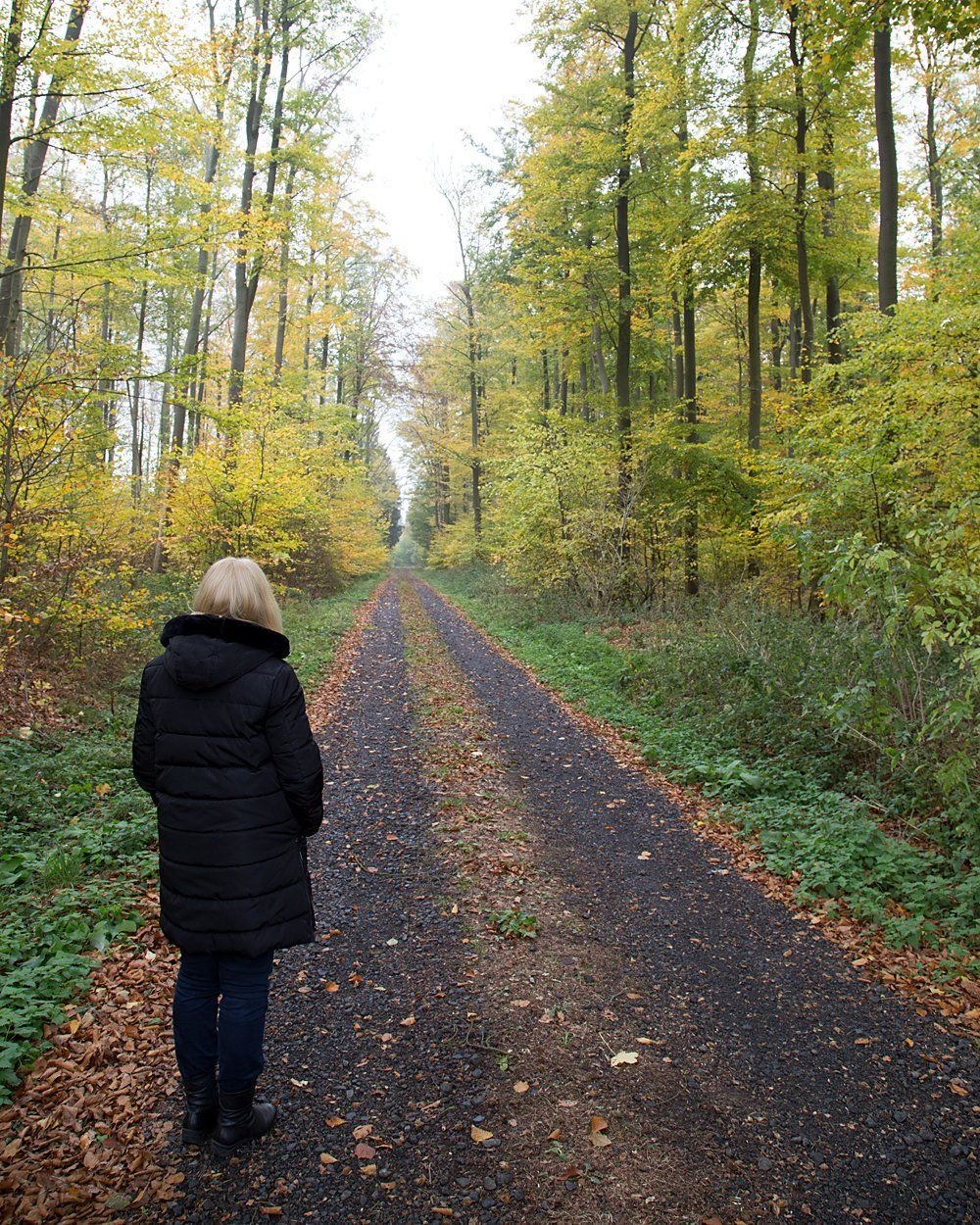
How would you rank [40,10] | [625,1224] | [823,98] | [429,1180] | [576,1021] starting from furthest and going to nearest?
[823,98], [40,10], [576,1021], [429,1180], [625,1224]

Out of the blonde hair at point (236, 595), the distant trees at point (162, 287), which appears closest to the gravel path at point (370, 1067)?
the blonde hair at point (236, 595)

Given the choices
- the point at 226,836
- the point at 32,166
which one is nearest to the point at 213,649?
the point at 226,836

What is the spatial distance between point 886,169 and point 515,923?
35.4 ft

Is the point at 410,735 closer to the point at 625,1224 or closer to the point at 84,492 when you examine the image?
the point at 84,492

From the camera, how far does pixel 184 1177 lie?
2510 millimetres

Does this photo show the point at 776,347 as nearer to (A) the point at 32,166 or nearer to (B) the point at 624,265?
(B) the point at 624,265

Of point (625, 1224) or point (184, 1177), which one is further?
point (184, 1177)

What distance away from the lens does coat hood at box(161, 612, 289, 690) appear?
8.49 ft

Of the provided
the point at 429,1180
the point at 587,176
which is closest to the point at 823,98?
the point at 587,176

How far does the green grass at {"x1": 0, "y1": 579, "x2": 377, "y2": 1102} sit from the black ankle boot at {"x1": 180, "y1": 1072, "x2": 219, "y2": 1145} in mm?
741

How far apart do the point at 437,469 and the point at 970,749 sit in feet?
119

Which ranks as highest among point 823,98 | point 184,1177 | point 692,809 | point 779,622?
point 823,98

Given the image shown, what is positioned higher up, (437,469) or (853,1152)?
(437,469)

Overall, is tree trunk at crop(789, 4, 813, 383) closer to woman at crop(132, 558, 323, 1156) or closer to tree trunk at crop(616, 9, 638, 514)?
tree trunk at crop(616, 9, 638, 514)
